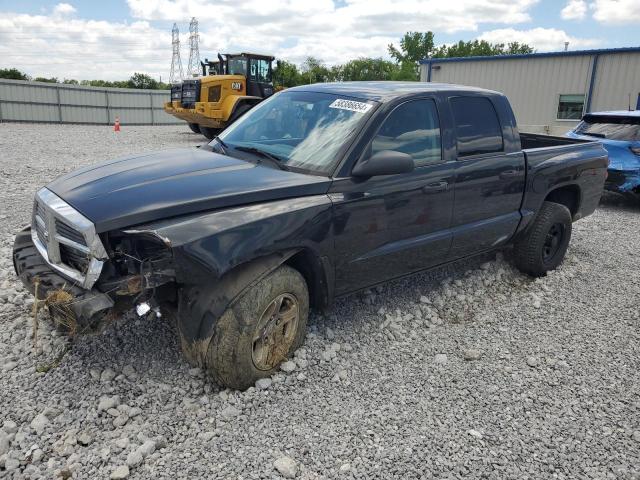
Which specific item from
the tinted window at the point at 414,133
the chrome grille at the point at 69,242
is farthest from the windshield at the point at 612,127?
the chrome grille at the point at 69,242

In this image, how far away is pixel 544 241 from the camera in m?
5.22

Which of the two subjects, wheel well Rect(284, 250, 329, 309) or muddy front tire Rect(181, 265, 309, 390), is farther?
wheel well Rect(284, 250, 329, 309)

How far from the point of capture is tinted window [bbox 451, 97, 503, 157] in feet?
13.9

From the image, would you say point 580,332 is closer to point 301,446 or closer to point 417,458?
point 417,458

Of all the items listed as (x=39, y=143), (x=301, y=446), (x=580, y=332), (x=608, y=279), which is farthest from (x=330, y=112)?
(x=39, y=143)

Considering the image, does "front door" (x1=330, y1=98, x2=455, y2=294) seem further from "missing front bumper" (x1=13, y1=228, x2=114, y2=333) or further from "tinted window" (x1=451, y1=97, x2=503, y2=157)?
"missing front bumper" (x1=13, y1=228, x2=114, y2=333)

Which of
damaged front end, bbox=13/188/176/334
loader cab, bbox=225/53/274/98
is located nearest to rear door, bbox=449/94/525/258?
damaged front end, bbox=13/188/176/334

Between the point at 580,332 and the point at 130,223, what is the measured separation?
11.5 ft

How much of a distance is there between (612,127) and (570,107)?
12583 millimetres

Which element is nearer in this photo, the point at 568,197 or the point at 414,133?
the point at 414,133

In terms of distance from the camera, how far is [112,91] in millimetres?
A: 25906

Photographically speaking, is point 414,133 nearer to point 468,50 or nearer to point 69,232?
point 69,232

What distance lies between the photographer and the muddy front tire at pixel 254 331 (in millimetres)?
2953

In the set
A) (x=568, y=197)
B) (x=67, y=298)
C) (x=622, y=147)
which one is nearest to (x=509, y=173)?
(x=568, y=197)
